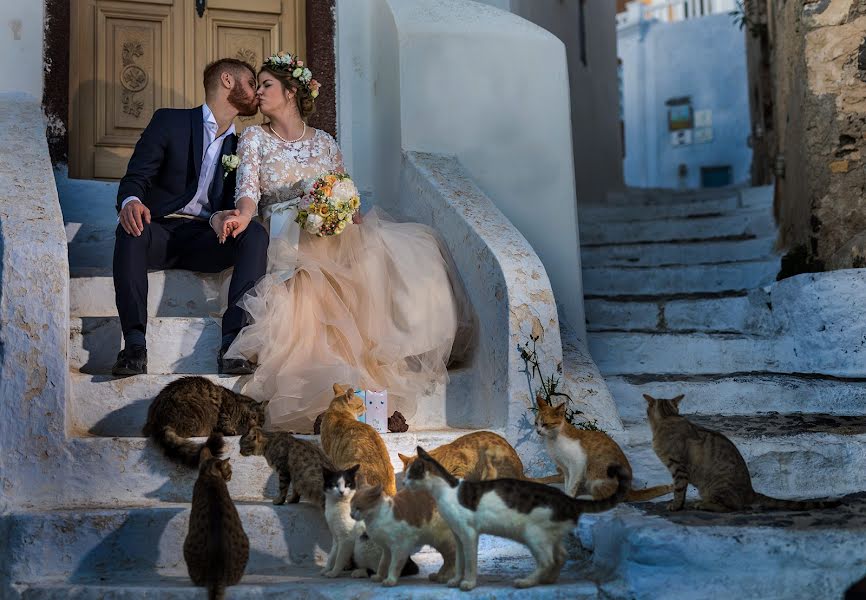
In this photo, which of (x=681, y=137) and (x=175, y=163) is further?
(x=681, y=137)

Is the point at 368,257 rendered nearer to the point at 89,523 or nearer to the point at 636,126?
the point at 89,523

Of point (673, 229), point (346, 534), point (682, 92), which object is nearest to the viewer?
point (346, 534)

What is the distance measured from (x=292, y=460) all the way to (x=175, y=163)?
2123 millimetres

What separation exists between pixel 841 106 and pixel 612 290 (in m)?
1.86

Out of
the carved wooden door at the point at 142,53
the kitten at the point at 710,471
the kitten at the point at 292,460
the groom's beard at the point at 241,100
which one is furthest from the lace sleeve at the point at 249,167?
the kitten at the point at 710,471

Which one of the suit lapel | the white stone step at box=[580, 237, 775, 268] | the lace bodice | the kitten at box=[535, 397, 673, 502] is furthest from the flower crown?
the white stone step at box=[580, 237, 775, 268]

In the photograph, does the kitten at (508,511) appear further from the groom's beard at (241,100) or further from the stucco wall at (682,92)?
the stucco wall at (682,92)

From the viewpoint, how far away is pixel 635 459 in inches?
166

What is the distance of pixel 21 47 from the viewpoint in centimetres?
600

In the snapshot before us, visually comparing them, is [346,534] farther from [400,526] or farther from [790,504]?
[790,504]

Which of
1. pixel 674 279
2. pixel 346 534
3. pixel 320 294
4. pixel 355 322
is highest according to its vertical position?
pixel 674 279

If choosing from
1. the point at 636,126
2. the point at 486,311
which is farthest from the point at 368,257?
the point at 636,126

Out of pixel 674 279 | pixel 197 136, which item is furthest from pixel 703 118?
pixel 197 136

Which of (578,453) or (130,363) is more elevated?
(130,363)
